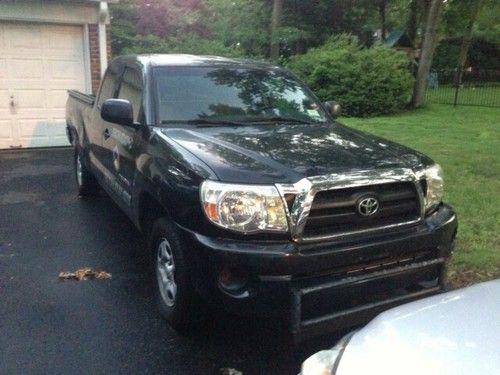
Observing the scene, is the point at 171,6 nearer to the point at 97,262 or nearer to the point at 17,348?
the point at 97,262

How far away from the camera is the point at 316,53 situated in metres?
17.9

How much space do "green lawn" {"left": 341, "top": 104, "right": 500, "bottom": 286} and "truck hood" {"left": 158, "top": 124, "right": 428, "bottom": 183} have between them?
4.75 ft

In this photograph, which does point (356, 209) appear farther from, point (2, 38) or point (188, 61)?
point (2, 38)

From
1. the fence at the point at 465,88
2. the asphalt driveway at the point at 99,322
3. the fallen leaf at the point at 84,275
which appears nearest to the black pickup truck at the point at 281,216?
the asphalt driveway at the point at 99,322

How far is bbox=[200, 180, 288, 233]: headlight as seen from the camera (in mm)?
3014

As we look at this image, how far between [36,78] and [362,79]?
9486 mm

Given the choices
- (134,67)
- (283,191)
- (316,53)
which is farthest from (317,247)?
(316,53)

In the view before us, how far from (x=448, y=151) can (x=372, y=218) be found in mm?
7014

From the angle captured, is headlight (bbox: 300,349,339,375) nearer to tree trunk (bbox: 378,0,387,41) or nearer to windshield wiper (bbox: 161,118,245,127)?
windshield wiper (bbox: 161,118,245,127)

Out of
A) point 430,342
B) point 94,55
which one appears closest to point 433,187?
point 430,342

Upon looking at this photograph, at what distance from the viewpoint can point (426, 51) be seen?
19.0 m

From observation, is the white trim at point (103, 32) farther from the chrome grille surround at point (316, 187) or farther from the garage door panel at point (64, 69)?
the chrome grille surround at point (316, 187)

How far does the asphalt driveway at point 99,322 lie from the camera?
10.7ft

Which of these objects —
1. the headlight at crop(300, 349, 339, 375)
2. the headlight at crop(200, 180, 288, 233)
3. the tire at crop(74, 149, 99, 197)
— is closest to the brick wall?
the tire at crop(74, 149, 99, 197)
